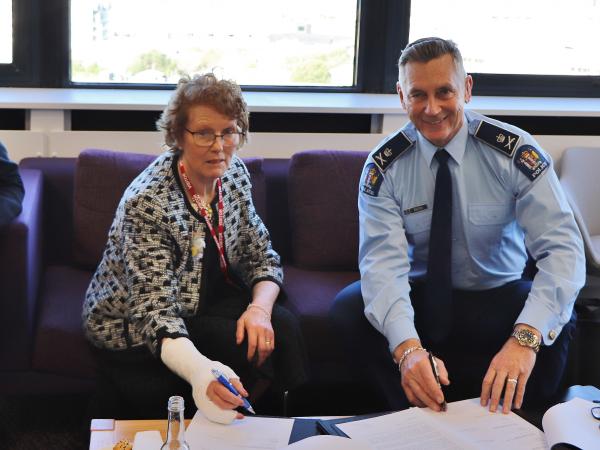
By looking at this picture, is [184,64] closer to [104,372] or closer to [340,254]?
[340,254]

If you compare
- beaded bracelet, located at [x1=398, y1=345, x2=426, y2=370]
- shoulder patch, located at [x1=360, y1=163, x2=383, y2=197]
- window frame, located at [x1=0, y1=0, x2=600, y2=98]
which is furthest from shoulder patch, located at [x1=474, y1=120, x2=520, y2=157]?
window frame, located at [x1=0, y1=0, x2=600, y2=98]

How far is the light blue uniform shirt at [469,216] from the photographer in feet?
7.15

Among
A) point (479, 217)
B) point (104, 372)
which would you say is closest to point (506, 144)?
point (479, 217)

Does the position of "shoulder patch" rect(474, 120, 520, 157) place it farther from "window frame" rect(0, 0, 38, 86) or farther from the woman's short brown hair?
"window frame" rect(0, 0, 38, 86)

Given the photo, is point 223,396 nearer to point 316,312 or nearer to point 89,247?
point 316,312

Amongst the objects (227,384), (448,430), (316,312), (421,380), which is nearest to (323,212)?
(316,312)

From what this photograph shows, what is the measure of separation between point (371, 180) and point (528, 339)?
599 millimetres

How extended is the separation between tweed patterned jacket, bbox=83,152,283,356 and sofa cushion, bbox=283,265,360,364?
0.22m

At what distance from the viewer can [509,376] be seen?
186 cm

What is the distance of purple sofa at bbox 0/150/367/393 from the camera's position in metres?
2.41

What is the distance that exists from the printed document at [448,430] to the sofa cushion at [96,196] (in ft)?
4.48

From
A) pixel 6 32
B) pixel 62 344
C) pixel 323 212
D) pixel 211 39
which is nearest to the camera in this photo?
pixel 62 344

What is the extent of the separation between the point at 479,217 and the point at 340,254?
27.1 inches

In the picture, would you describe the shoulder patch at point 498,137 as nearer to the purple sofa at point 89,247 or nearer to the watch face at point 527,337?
the watch face at point 527,337
